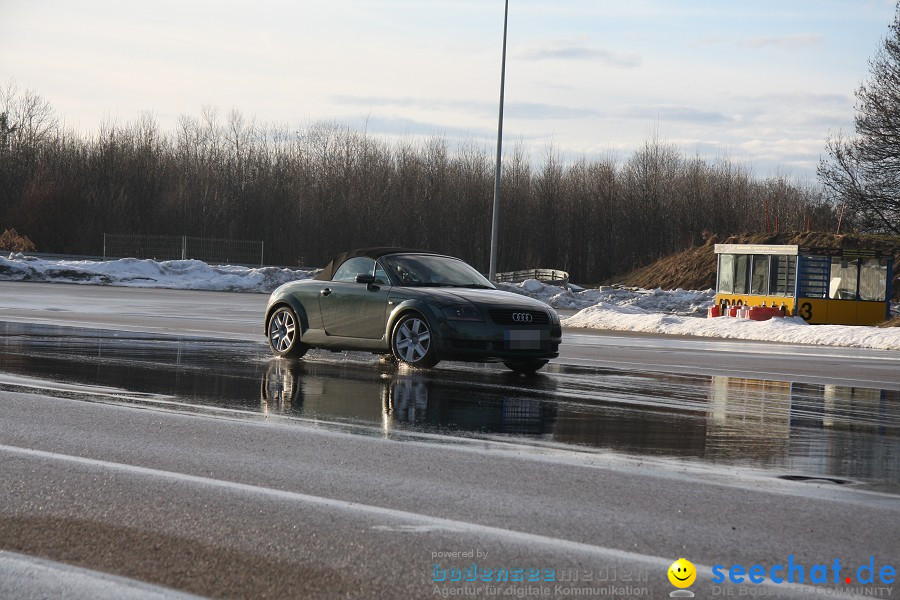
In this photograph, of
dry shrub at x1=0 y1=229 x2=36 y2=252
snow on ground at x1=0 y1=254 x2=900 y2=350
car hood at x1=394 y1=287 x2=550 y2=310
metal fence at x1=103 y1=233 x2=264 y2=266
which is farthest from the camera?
dry shrub at x1=0 y1=229 x2=36 y2=252

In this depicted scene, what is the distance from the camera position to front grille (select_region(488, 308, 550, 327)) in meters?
13.3

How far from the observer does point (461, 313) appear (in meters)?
13.3

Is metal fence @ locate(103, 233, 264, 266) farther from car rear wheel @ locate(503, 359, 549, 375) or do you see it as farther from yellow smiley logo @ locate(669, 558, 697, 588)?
yellow smiley logo @ locate(669, 558, 697, 588)

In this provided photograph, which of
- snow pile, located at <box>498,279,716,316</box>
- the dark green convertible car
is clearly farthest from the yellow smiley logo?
snow pile, located at <box>498,279,716,316</box>

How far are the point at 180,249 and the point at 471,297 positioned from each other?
57.3 m

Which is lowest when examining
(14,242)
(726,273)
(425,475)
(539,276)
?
(425,475)

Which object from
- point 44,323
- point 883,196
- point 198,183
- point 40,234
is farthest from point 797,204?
point 44,323

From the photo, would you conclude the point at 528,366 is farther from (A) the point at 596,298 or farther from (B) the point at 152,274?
(B) the point at 152,274

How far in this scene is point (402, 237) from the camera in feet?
265

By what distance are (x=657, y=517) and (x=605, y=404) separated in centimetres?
482

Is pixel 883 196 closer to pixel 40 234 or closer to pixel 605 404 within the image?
pixel 605 404

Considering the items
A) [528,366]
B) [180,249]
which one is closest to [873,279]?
[528,366]

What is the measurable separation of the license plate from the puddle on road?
387 mm

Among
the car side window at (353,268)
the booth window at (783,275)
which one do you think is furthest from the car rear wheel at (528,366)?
the booth window at (783,275)
